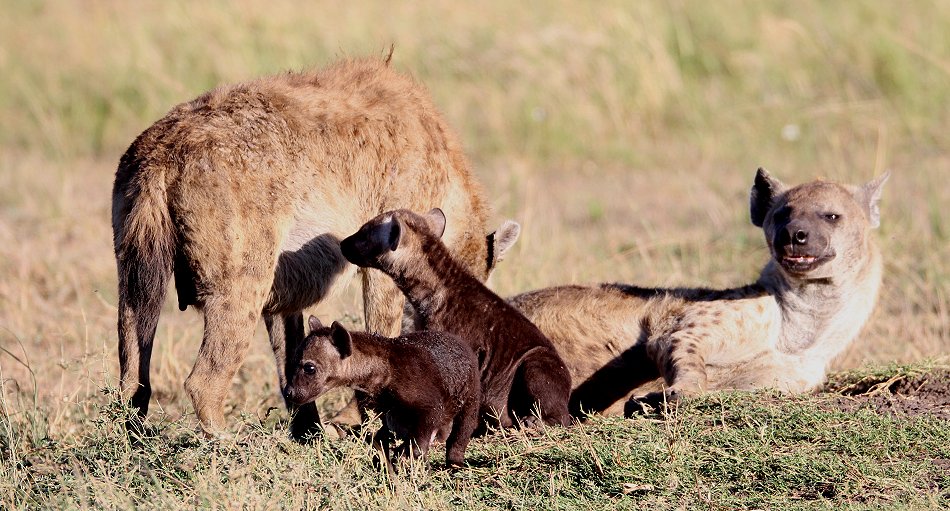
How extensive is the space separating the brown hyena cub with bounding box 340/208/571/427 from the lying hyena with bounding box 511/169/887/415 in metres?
0.76

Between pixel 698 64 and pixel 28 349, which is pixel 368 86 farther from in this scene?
pixel 698 64

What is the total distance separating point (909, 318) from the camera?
21.4 feet

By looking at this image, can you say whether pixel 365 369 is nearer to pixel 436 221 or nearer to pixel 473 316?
pixel 473 316

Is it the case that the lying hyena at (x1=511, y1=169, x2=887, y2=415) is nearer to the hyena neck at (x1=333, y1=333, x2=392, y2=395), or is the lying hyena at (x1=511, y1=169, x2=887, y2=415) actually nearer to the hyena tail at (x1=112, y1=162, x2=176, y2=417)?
the hyena neck at (x1=333, y1=333, x2=392, y2=395)

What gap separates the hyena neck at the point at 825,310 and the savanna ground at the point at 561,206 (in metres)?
0.19

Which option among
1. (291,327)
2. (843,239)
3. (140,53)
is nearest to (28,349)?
(291,327)

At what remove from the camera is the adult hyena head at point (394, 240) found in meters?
4.60

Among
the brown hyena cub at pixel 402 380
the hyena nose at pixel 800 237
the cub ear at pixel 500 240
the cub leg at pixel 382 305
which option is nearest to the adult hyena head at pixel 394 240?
the cub leg at pixel 382 305

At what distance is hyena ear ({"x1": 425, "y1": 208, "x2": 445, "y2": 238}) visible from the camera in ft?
16.0

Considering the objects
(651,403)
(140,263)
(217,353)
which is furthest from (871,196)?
(140,263)

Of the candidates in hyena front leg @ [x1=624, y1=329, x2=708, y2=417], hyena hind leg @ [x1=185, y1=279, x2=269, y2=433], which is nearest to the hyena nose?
hyena front leg @ [x1=624, y1=329, x2=708, y2=417]

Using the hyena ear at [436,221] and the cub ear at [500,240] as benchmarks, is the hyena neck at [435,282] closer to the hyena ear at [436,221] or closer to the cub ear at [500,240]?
the hyena ear at [436,221]

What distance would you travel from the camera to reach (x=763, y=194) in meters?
5.61

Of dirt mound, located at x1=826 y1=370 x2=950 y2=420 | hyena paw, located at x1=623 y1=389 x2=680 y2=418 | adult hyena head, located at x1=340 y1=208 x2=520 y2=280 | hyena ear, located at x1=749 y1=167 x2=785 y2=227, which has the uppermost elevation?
adult hyena head, located at x1=340 y1=208 x2=520 y2=280
